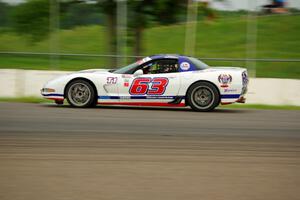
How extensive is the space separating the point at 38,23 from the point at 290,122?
1269 centimetres

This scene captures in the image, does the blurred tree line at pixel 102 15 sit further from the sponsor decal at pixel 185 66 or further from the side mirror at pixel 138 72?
the sponsor decal at pixel 185 66

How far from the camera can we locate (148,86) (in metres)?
13.2

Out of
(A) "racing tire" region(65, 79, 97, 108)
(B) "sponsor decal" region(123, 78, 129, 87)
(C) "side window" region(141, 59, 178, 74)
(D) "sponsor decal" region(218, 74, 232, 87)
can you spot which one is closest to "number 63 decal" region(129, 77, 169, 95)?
(B) "sponsor decal" region(123, 78, 129, 87)

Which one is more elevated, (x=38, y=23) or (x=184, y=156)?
(x=38, y=23)

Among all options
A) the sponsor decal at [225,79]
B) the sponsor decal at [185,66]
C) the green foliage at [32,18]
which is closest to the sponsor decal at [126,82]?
the sponsor decal at [185,66]

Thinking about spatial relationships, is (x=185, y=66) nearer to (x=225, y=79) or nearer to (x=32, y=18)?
(x=225, y=79)

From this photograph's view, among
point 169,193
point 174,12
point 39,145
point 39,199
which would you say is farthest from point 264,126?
point 174,12

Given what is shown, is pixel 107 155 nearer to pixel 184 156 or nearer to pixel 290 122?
pixel 184 156

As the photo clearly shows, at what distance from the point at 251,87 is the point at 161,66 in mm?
3569

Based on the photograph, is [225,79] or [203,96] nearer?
[225,79]

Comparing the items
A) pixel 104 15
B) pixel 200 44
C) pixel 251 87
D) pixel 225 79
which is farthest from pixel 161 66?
pixel 200 44

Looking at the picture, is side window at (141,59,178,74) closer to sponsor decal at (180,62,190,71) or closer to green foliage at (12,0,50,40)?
sponsor decal at (180,62,190,71)

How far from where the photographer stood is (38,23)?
71.3 feet

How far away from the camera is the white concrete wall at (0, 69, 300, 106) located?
15.8 meters
